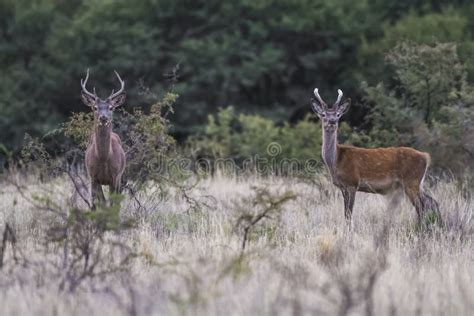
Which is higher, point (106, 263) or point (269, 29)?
point (269, 29)

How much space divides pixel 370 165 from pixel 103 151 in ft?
12.0

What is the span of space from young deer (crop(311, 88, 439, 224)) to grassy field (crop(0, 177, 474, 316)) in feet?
Result: 1.49

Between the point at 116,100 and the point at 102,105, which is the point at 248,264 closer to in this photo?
the point at 102,105

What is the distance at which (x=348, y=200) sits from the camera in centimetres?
1370

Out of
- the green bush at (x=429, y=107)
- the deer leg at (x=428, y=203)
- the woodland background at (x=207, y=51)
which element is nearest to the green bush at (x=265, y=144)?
the green bush at (x=429, y=107)

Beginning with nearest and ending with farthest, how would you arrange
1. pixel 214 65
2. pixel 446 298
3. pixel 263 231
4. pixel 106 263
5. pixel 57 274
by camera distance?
pixel 446 298 < pixel 57 274 < pixel 106 263 < pixel 263 231 < pixel 214 65

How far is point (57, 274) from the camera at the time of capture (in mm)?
8875

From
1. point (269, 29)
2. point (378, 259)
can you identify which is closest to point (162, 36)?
point (269, 29)

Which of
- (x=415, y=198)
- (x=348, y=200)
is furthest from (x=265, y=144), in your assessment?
(x=348, y=200)

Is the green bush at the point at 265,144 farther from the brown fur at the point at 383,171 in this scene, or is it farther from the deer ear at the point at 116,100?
the deer ear at the point at 116,100

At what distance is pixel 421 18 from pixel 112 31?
366 inches

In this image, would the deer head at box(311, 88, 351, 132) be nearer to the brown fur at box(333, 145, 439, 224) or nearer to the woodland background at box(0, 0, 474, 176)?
the brown fur at box(333, 145, 439, 224)

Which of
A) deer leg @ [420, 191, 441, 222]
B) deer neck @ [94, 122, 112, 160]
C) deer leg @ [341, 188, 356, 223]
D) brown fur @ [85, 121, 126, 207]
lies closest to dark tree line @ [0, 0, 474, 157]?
deer leg @ [420, 191, 441, 222]

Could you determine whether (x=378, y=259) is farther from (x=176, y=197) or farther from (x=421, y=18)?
(x=421, y=18)
